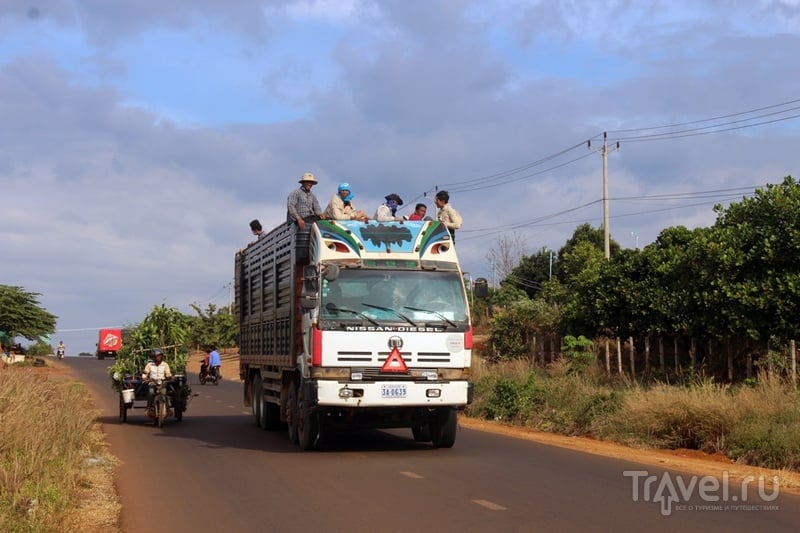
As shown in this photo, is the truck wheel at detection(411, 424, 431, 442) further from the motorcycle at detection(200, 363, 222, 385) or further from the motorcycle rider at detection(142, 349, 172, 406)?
the motorcycle at detection(200, 363, 222, 385)

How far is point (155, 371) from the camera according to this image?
18891mm

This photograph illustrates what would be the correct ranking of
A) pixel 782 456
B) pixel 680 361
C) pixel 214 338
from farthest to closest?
pixel 214 338
pixel 680 361
pixel 782 456

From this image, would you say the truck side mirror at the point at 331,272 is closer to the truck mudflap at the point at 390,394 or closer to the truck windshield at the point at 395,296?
the truck windshield at the point at 395,296

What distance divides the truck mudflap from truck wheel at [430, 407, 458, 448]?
3.11 ft

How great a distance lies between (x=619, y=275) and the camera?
89.8ft

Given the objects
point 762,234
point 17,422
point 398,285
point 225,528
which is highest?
point 762,234

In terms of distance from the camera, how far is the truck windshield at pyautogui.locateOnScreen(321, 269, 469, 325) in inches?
519

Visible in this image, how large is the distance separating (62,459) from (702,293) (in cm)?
1448

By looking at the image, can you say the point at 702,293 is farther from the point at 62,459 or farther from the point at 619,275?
the point at 62,459

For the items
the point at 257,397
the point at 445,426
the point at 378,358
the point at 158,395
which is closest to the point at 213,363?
the point at 158,395

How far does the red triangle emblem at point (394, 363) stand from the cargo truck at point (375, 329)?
14mm

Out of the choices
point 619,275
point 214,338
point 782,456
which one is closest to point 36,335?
point 214,338

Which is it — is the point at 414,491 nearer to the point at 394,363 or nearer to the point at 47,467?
the point at 394,363

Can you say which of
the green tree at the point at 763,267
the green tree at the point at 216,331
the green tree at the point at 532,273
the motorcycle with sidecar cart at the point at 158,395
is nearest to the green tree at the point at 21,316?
the green tree at the point at 216,331
